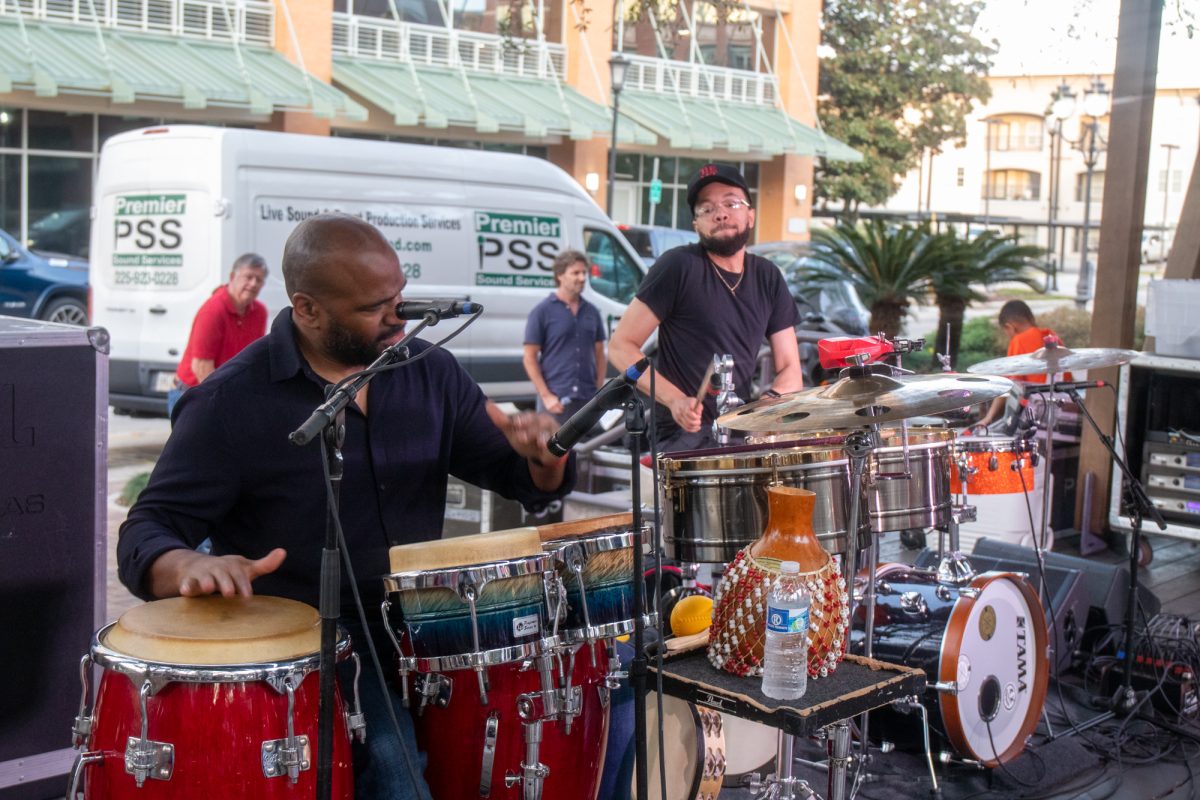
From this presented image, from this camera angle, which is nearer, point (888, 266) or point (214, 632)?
point (214, 632)

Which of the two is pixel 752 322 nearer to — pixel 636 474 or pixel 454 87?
pixel 636 474

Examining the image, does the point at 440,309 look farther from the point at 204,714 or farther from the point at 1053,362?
the point at 1053,362

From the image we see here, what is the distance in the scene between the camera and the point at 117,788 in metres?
2.54

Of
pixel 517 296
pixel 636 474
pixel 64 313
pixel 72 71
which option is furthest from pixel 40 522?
pixel 72 71

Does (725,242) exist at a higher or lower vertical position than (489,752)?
higher

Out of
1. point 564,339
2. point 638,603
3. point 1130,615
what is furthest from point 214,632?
point 564,339

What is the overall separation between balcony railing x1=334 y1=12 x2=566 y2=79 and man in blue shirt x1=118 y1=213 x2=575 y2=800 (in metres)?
20.7

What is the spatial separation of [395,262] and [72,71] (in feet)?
56.9

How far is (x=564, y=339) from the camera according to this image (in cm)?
923

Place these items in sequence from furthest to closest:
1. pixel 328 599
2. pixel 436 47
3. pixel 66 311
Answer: pixel 436 47, pixel 66 311, pixel 328 599

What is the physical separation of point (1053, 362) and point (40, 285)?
13.8m

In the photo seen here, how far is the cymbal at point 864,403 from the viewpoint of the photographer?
3.54 m

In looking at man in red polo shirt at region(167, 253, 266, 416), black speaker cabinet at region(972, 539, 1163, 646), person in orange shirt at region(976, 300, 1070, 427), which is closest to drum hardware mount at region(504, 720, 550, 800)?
black speaker cabinet at region(972, 539, 1163, 646)

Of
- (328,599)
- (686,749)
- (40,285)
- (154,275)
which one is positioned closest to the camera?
(328,599)
